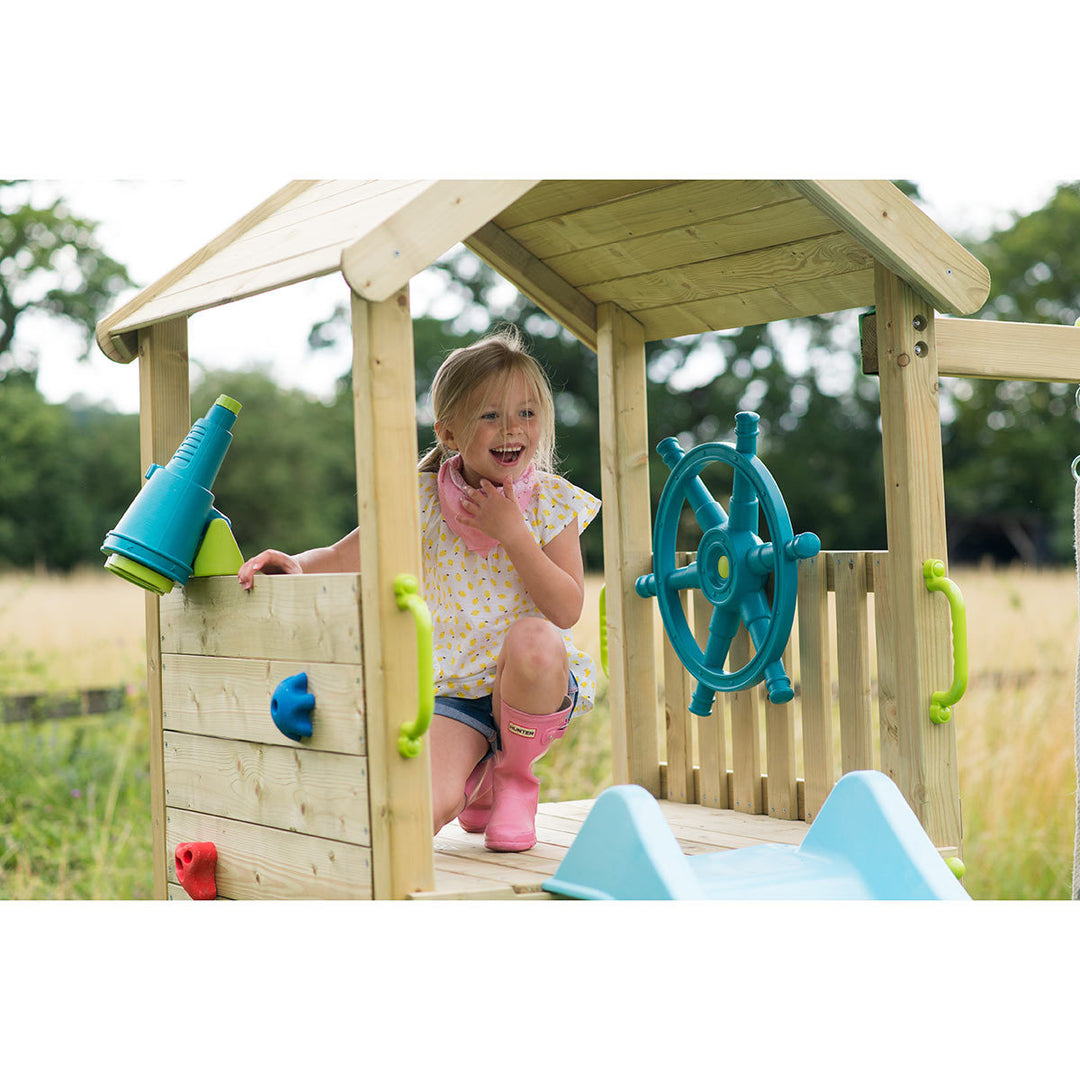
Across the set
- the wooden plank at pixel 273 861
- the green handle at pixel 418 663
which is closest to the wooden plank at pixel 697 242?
the green handle at pixel 418 663

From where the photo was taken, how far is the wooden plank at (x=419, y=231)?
218cm

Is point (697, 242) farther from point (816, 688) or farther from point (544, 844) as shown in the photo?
point (544, 844)

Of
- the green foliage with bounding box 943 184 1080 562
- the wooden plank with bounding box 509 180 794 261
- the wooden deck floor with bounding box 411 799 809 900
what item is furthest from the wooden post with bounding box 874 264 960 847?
the green foliage with bounding box 943 184 1080 562

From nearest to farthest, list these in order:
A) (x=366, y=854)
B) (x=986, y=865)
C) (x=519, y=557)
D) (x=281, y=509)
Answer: (x=366, y=854) → (x=519, y=557) → (x=986, y=865) → (x=281, y=509)

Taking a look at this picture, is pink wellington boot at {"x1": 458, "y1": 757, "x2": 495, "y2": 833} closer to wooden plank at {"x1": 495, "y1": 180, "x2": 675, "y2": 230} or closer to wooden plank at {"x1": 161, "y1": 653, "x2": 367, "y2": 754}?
wooden plank at {"x1": 161, "y1": 653, "x2": 367, "y2": 754}

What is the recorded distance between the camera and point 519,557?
2902mm

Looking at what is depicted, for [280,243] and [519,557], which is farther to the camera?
[519,557]

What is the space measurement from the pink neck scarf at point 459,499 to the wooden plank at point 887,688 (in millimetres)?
893

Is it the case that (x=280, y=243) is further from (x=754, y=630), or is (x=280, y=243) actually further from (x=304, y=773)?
(x=754, y=630)

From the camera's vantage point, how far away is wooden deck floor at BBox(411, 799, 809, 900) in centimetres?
245

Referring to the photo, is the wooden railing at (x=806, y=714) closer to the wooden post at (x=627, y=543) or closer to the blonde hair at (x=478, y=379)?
the wooden post at (x=627, y=543)

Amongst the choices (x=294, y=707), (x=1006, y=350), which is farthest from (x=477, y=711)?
(x=1006, y=350)

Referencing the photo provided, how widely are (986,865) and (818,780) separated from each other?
2.88 m

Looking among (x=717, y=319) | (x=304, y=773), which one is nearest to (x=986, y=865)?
(x=717, y=319)
